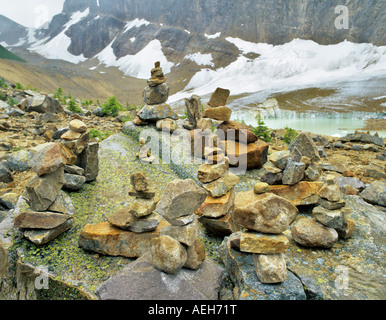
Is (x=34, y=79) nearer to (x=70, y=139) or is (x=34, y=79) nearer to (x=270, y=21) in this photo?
(x=70, y=139)

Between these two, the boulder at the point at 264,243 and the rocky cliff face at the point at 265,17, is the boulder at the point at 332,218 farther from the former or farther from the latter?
the rocky cliff face at the point at 265,17

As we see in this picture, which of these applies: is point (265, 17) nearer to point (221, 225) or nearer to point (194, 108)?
point (194, 108)

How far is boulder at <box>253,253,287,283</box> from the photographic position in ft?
12.4

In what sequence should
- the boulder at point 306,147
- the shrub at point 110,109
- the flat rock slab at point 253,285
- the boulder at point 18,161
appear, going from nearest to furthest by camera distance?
the flat rock slab at point 253,285
the boulder at point 306,147
the boulder at point 18,161
the shrub at point 110,109

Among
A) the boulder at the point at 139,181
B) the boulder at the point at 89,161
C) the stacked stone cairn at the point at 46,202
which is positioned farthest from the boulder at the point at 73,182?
the boulder at the point at 139,181

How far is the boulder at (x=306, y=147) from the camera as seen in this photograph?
6367 millimetres

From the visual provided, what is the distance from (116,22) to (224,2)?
56.0m

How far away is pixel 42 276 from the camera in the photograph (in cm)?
433

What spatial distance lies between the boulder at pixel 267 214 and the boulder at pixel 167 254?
1.06 m

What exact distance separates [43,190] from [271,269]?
4.24m

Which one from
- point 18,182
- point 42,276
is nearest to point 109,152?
point 18,182

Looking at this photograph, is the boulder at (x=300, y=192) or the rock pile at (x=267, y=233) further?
the boulder at (x=300, y=192)
